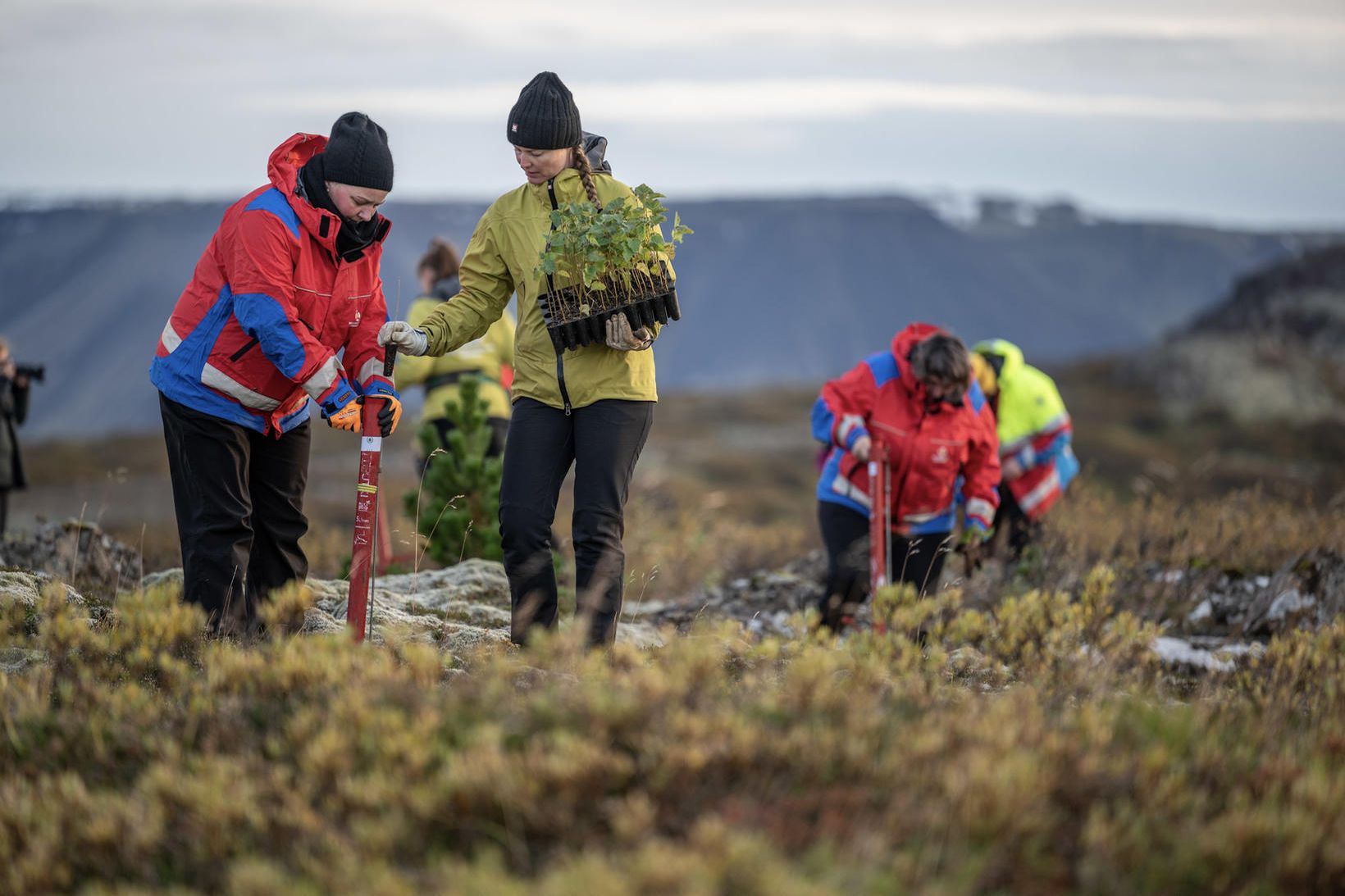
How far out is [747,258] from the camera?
14538cm

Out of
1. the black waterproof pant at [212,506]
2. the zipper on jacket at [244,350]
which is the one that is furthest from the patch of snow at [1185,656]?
the zipper on jacket at [244,350]

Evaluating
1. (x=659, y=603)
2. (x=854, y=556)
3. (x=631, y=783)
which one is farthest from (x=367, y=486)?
(x=659, y=603)

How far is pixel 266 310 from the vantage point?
4195 mm

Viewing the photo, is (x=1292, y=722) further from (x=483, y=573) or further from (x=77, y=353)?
(x=77, y=353)

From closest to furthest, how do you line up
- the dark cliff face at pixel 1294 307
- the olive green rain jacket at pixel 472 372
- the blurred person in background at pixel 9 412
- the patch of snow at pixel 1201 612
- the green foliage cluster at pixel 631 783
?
the green foliage cluster at pixel 631 783, the patch of snow at pixel 1201 612, the olive green rain jacket at pixel 472 372, the blurred person in background at pixel 9 412, the dark cliff face at pixel 1294 307

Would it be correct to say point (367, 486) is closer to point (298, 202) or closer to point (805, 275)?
point (298, 202)

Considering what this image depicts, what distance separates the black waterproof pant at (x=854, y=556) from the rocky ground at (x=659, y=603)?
1.06 ft

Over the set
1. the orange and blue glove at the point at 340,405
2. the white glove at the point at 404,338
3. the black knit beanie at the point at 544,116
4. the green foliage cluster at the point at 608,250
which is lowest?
the orange and blue glove at the point at 340,405

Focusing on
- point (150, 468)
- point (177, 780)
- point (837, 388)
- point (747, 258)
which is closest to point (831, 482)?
point (837, 388)

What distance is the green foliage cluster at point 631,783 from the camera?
2416 millimetres

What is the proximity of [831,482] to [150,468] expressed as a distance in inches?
1265

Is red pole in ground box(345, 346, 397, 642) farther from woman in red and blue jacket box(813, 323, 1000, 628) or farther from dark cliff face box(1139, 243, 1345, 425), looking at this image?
dark cliff face box(1139, 243, 1345, 425)

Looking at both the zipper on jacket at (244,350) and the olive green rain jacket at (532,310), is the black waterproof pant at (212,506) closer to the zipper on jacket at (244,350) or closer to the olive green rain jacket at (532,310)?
the zipper on jacket at (244,350)

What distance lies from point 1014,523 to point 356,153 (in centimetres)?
511
